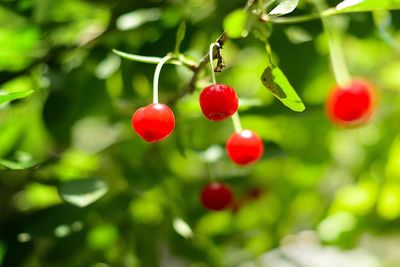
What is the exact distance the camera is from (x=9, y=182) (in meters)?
1.25

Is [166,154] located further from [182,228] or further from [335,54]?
[335,54]

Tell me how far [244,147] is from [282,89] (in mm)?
186

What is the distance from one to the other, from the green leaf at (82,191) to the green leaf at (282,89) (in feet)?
1.23

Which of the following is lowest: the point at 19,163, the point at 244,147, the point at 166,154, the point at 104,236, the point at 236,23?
the point at 104,236

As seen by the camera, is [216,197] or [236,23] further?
[216,197]

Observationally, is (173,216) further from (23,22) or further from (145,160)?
(23,22)

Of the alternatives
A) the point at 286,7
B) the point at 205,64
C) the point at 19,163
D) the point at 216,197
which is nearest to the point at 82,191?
the point at 19,163

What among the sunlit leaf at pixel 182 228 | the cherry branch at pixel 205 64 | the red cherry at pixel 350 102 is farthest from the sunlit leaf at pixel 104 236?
the red cherry at pixel 350 102

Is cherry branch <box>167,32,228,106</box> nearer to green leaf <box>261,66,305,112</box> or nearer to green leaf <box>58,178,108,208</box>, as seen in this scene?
green leaf <box>261,66,305,112</box>

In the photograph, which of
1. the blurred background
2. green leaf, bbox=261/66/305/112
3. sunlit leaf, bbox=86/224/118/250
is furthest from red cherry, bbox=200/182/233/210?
green leaf, bbox=261/66/305/112

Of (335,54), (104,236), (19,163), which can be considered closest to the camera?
(19,163)

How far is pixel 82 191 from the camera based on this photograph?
99 cm

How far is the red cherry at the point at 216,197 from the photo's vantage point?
104 centimetres

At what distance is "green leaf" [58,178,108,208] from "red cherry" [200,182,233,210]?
17 cm
